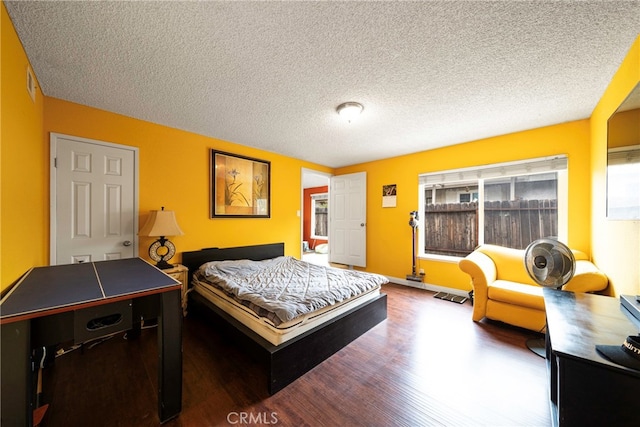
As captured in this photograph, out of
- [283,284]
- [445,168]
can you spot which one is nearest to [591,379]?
[283,284]

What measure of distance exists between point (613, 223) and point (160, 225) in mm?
4295

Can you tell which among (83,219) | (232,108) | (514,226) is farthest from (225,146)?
(514,226)

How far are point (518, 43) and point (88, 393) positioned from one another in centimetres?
374

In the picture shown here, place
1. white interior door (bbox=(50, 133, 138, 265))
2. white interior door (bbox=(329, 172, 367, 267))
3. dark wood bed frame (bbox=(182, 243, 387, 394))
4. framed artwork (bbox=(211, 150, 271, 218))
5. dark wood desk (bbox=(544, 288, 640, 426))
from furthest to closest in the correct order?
white interior door (bbox=(329, 172, 367, 267)) < framed artwork (bbox=(211, 150, 271, 218)) < white interior door (bbox=(50, 133, 138, 265)) < dark wood bed frame (bbox=(182, 243, 387, 394)) < dark wood desk (bbox=(544, 288, 640, 426))

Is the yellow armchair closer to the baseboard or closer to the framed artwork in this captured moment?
the baseboard

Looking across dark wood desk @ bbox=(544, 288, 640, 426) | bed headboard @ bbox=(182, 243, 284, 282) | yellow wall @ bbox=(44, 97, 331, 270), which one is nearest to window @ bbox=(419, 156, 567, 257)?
dark wood desk @ bbox=(544, 288, 640, 426)

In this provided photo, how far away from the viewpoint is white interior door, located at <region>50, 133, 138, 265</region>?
2236mm

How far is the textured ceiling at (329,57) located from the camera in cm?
129

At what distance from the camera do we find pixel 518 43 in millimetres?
1507

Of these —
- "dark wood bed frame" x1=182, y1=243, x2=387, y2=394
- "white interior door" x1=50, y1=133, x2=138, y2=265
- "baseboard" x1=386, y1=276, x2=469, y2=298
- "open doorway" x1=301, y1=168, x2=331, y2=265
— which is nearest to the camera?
"dark wood bed frame" x1=182, y1=243, x2=387, y2=394

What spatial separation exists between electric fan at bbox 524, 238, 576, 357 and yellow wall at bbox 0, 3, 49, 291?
143 inches

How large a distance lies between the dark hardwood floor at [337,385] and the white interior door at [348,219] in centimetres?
244

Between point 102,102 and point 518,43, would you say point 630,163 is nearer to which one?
point 518,43

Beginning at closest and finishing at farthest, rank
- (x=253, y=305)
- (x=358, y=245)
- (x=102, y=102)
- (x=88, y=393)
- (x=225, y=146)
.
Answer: (x=88, y=393), (x=253, y=305), (x=102, y=102), (x=225, y=146), (x=358, y=245)
